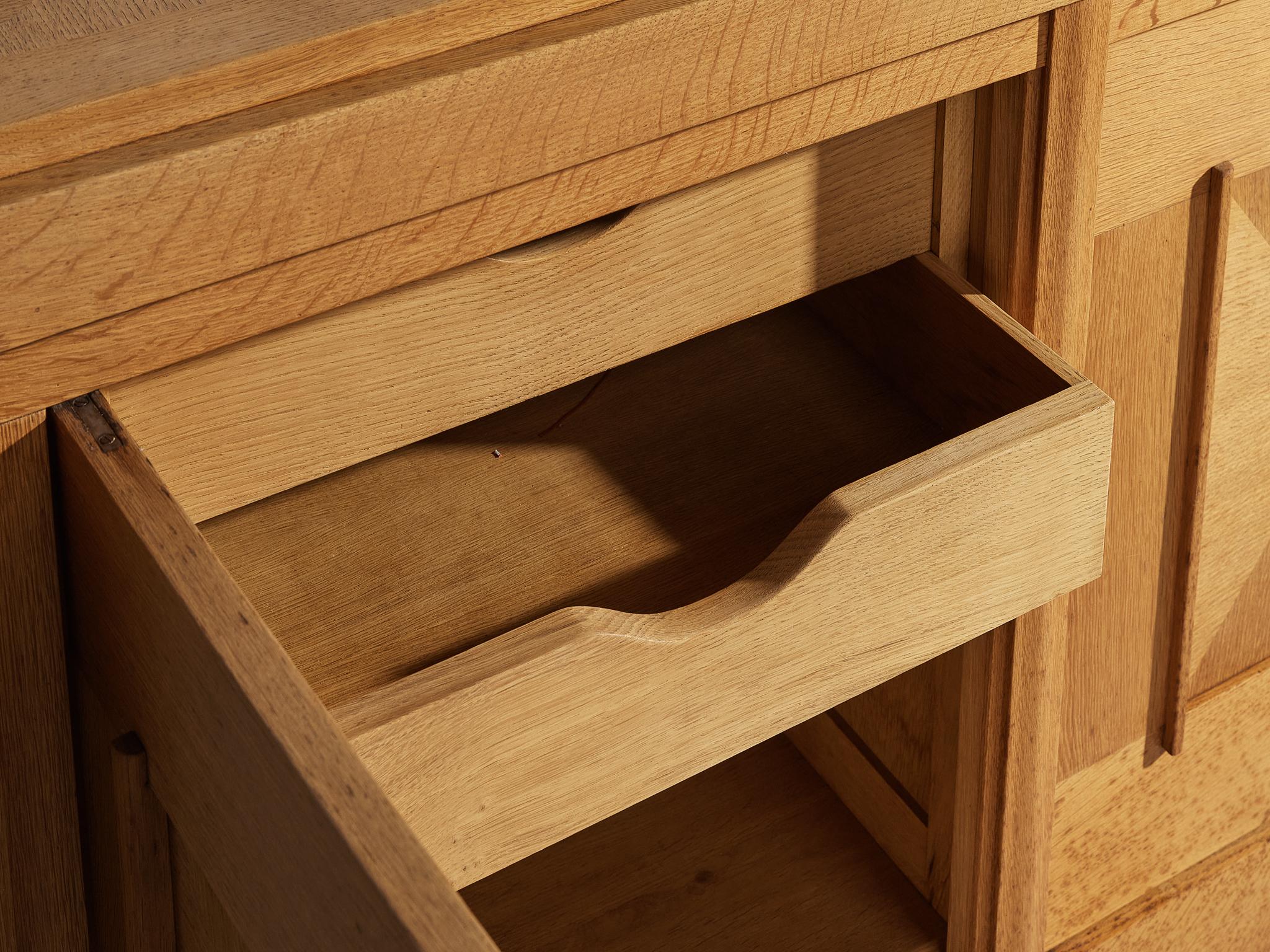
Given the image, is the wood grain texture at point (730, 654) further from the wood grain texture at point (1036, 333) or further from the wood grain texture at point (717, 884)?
the wood grain texture at point (717, 884)

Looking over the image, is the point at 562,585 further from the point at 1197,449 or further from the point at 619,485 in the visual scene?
the point at 1197,449

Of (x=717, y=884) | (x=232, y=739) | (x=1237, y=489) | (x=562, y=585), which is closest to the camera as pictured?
(x=232, y=739)

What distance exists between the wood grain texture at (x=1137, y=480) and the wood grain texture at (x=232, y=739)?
19.9 inches

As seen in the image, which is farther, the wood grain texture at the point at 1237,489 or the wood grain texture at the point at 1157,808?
the wood grain texture at the point at 1157,808

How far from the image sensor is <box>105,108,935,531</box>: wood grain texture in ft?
1.92

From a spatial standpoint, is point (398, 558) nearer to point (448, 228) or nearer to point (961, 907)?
point (448, 228)

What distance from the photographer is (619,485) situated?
749 millimetres

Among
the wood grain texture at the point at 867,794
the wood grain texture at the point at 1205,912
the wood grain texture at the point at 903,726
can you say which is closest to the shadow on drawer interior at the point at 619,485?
the wood grain texture at the point at 903,726

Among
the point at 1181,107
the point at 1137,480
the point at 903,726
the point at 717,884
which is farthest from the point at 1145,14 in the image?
the point at 717,884

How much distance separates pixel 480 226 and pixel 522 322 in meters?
0.07

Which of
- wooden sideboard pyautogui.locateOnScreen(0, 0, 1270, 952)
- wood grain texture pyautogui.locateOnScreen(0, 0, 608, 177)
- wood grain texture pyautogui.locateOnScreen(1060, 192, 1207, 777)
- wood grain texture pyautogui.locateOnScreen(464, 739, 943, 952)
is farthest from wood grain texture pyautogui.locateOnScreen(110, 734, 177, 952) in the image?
wood grain texture pyautogui.locateOnScreen(1060, 192, 1207, 777)

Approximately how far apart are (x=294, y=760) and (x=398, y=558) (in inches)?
11.2

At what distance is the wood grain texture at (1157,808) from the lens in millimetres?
959

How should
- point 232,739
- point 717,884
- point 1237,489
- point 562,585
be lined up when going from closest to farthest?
1. point 232,739
2. point 562,585
3. point 1237,489
4. point 717,884
